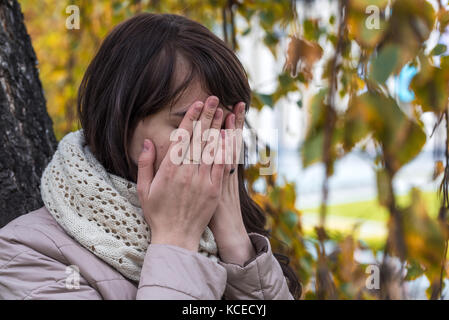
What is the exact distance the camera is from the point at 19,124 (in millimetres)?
1280

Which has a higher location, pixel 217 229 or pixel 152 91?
pixel 152 91

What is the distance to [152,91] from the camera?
98cm

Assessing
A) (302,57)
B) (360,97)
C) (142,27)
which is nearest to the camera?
(360,97)

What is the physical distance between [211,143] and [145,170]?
0.14m

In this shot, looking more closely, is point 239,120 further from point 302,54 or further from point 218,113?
point 302,54

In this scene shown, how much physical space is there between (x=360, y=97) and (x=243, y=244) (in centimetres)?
40

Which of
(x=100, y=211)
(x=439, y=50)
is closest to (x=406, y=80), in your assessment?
(x=439, y=50)

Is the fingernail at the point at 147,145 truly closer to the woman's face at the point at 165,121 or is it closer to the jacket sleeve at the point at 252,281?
the woman's face at the point at 165,121

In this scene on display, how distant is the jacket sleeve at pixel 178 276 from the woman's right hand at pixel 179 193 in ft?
0.12

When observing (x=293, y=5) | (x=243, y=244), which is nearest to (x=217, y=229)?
(x=243, y=244)

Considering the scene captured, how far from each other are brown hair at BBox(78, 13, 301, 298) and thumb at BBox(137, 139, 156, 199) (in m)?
0.05

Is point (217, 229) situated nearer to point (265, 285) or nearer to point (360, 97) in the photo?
point (265, 285)

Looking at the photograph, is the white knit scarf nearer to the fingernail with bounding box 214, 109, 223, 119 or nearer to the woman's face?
the woman's face

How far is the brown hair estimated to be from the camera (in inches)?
39.1
